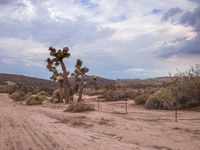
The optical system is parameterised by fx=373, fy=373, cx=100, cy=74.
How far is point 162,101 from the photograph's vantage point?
106ft

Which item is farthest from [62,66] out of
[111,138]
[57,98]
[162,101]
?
[111,138]

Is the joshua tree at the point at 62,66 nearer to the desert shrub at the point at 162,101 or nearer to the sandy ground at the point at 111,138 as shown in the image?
the desert shrub at the point at 162,101

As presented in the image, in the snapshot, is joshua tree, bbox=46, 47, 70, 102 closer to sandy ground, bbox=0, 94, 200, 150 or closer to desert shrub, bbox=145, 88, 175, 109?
desert shrub, bbox=145, 88, 175, 109

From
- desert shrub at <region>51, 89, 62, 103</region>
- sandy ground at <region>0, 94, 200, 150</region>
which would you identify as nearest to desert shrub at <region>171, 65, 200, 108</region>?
Result: sandy ground at <region>0, 94, 200, 150</region>

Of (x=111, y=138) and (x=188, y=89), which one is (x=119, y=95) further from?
(x=111, y=138)

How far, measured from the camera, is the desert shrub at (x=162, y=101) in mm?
31391

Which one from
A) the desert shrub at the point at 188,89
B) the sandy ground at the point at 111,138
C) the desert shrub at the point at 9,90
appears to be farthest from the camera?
the desert shrub at the point at 9,90

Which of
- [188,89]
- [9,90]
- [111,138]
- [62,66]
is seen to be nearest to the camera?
[111,138]

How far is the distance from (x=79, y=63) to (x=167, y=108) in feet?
66.3

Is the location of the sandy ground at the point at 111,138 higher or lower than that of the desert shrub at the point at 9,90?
lower

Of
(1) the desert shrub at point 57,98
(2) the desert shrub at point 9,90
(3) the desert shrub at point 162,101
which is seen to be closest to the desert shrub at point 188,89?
(3) the desert shrub at point 162,101

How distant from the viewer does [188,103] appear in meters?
30.7

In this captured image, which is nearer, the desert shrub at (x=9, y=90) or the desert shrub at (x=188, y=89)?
the desert shrub at (x=188, y=89)

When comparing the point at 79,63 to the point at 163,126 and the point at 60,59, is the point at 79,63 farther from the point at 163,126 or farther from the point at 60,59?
the point at 163,126
